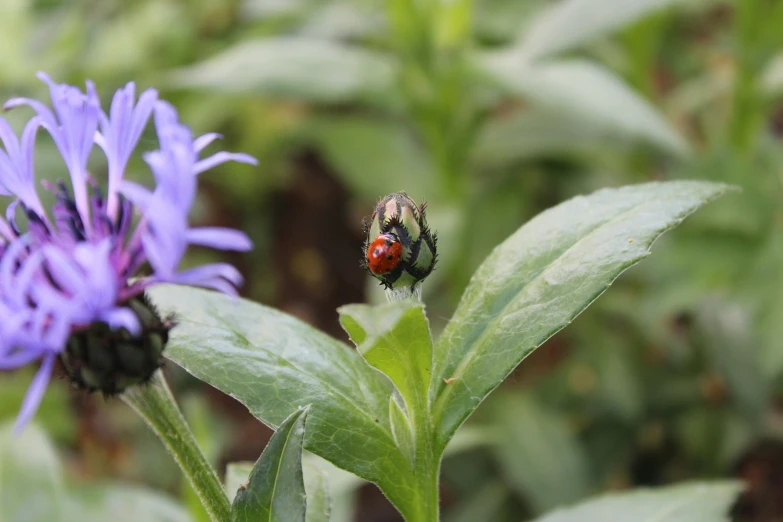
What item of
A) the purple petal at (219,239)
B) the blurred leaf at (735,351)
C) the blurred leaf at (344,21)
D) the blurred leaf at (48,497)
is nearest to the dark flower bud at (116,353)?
the purple petal at (219,239)

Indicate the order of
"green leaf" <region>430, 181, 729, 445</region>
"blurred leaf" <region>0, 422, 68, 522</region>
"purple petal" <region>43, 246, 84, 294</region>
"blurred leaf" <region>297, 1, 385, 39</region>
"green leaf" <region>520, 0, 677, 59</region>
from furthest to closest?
"blurred leaf" <region>297, 1, 385, 39</region>, "green leaf" <region>520, 0, 677, 59</region>, "blurred leaf" <region>0, 422, 68, 522</region>, "green leaf" <region>430, 181, 729, 445</region>, "purple petal" <region>43, 246, 84, 294</region>

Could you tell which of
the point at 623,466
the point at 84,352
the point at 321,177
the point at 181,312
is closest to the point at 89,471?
the point at 321,177

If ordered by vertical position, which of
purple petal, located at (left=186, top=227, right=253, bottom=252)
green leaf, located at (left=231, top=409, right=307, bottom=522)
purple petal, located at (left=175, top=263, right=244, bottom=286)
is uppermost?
purple petal, located at (left=186, top=227, right=253, bottom=252)

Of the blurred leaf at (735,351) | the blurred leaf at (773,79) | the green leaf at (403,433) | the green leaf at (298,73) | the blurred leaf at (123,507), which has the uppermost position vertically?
the blurred leaf at (773,79)

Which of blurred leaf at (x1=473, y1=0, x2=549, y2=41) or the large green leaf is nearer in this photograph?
the large green leaf

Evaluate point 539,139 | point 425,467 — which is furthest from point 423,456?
point 539,139

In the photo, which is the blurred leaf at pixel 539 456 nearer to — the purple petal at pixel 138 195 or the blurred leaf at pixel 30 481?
the blurred leaf at pixel 30 481

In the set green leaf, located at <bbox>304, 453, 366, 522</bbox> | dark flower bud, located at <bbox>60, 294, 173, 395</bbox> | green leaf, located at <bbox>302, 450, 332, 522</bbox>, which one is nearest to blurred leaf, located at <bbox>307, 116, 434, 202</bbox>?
green leaf, located at <bbox>304, 453, 366, 522</bbox>

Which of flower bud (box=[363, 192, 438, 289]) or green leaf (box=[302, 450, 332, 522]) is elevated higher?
flower bud (box=[363, 192, 438, 289])

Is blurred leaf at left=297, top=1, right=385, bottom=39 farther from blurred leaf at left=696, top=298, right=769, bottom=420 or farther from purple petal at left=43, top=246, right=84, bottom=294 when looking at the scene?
purple petal at left=43, top=246, right=84, bottom=294
